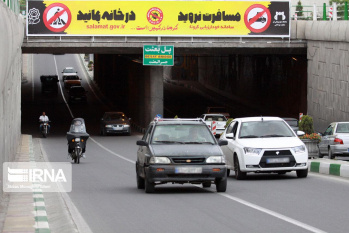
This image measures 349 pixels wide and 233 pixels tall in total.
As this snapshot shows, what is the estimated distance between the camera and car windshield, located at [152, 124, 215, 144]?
17609 millimetres

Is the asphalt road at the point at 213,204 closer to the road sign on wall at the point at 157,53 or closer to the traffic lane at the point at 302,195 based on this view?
the traffic lane at the point at 302,195

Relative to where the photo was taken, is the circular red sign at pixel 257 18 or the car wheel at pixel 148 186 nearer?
the car wheel at pixel 148 186

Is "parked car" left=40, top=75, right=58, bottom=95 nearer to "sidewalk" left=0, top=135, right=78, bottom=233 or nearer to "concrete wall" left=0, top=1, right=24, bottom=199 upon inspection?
"concrete wall" left=0, top=1, right=24, bottom=199

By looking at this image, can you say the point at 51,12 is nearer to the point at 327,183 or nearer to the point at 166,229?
the point at 327,183

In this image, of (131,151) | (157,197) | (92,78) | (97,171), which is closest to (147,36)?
(131,151)

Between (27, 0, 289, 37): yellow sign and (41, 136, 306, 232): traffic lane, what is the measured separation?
3168cm

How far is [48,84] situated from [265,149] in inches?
3114

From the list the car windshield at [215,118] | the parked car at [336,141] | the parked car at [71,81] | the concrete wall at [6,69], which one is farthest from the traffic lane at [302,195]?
the parked car at [71,81]

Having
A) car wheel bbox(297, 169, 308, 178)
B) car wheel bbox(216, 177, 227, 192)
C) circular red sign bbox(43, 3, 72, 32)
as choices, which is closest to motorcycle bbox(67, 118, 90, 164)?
car wheel bbox(297, 169, 308, 178)

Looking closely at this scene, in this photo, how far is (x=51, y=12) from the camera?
52812 millimetres

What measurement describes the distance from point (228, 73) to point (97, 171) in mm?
63273

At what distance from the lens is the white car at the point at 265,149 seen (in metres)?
20.7

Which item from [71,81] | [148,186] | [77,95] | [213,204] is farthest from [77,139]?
[71,81]

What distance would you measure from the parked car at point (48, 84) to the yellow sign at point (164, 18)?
44.8 metres
